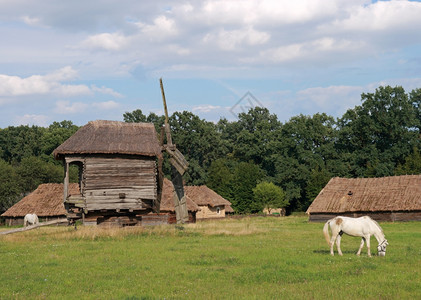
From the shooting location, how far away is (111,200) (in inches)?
1141

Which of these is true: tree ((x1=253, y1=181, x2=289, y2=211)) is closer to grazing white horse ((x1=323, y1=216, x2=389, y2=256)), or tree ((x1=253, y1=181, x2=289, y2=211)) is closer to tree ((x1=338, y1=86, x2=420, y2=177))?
tree ((x1=338, y1=86, x2=420, y2=177))

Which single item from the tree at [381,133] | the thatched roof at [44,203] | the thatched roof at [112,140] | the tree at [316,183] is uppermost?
the tree at [381,133]

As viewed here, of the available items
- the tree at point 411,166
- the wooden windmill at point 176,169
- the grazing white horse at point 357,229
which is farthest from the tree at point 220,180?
the grazing white horse at point 357,229

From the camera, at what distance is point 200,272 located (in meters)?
13.3

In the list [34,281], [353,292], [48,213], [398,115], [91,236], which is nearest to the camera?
[353,292]

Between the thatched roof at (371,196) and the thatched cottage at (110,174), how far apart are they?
72.2 feet

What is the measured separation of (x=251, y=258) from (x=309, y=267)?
2470 millimetres

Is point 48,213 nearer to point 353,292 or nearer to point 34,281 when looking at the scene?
point 34,281

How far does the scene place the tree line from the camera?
2586 inches

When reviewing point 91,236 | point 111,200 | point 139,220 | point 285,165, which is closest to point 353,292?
point 91,236

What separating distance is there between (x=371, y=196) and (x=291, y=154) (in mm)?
31594

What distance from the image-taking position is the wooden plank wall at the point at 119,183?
28.7 meters

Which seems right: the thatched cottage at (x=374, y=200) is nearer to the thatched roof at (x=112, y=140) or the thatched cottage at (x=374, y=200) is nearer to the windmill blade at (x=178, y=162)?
the windmill blade at (x=178, y=162)

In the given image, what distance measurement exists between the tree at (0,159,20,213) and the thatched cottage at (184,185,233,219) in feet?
68.7
